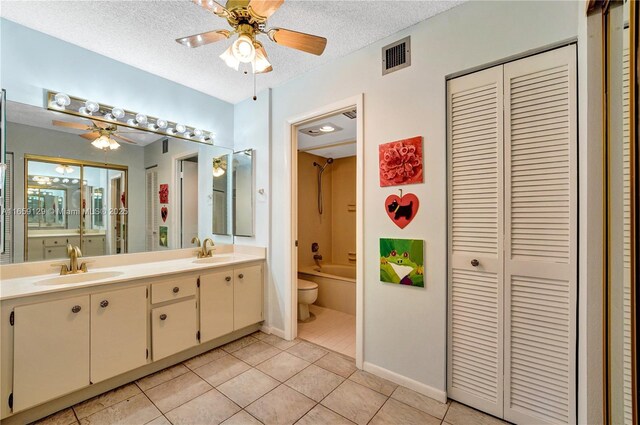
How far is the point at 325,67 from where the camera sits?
240 centimetres

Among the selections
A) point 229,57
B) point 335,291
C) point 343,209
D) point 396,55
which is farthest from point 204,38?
point 343,209

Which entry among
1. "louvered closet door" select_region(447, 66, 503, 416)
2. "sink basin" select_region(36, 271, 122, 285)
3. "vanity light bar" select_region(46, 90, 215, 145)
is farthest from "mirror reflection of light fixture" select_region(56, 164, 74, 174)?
"louvered closet door" select_region(447, 66, 503, 416)

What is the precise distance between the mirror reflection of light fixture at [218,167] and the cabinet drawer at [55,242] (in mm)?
1448

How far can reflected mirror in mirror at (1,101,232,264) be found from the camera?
1.88 metres

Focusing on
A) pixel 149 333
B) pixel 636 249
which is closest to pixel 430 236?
pixel 636 249

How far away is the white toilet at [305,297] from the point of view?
10.2ft

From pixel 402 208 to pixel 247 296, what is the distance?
178 cm

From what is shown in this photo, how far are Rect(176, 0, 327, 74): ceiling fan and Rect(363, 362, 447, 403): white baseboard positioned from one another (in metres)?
2.30

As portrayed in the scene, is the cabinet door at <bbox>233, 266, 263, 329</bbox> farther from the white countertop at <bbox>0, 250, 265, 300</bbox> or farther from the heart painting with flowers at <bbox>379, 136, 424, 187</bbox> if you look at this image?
the heart painting with flowers at <bbox>379, 136, 424, 187</bbox>

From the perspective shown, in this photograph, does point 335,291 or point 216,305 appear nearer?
point 216,305

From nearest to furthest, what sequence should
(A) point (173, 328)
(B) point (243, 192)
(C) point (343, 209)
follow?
(A) point (173, 328), (B) point (243, 192), (C) point (343, 209)

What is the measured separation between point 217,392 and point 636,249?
2.27 meters

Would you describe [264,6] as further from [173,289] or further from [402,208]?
[173,289]

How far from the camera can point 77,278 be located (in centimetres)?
194
